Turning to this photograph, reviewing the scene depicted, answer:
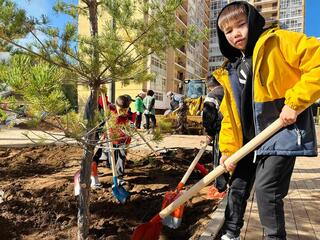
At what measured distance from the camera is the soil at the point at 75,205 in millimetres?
3072

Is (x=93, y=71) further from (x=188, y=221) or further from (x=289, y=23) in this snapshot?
(x=289, y=23)

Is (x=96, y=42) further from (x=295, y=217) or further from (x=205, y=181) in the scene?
(x=295, y=217)

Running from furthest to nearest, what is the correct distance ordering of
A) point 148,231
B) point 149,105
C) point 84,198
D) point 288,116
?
point 149,105 < point 84,198 < point 148,231 < point 288,116

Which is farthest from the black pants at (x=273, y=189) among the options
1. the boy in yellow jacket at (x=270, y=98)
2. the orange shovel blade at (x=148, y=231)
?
the orange shovel blade at (x=148, y=231)

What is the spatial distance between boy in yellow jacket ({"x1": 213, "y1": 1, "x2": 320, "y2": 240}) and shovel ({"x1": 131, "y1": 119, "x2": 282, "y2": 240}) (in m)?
0.07

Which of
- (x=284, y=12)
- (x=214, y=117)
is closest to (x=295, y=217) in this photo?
(x=214, y=117)

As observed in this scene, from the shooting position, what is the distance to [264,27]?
1.98m

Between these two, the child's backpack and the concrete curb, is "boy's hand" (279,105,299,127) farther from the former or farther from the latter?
the child's backpack

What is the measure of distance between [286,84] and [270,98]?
11 cm

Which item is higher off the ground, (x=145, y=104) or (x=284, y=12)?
(x=284, y=12)

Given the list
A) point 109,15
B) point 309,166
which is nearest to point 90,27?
point 109,15

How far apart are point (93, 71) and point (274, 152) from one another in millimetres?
1449

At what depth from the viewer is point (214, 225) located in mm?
2631

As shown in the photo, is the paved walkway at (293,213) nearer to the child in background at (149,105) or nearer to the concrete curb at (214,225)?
the concrete curb at (214,225)
